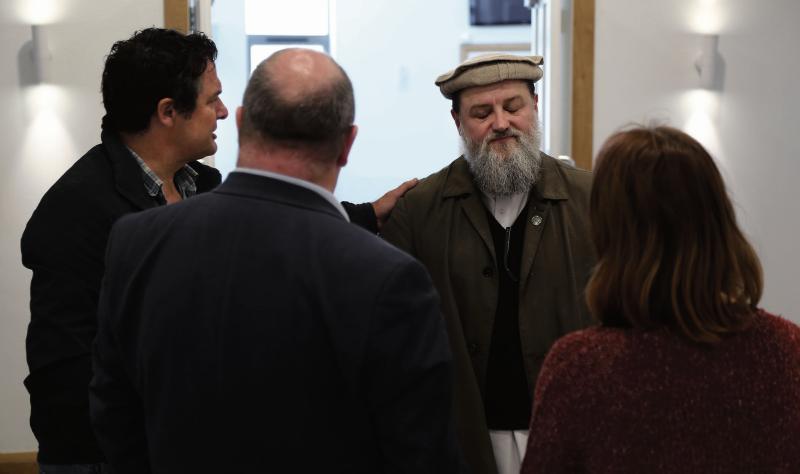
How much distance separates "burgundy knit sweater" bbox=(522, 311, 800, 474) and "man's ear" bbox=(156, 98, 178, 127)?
4.25 feet

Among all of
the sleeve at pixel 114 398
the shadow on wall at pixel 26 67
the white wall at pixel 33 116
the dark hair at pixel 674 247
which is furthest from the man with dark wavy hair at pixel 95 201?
the shadow on wall at pixel 26 67

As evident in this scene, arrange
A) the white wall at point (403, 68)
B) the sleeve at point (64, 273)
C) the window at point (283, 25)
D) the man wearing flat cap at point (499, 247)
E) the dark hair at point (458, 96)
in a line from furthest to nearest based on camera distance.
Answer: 1. the white wall at point (403, 68)
2. the window at point (283, 25)
3. the dark hair at point (458, 96)
4. the man wearing flat cap at point (499, 247)
5. the sleeve at point (64, 273)

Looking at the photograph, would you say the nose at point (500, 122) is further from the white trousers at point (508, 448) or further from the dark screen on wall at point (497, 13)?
the dark screen on wall at point (497, 13)

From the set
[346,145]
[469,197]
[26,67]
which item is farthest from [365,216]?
[26,67]

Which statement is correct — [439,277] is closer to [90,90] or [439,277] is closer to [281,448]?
[281,448]

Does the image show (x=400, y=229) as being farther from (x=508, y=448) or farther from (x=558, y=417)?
(x=558, y=417)

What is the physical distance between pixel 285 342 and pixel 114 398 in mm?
411

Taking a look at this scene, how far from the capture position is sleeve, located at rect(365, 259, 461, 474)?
59.4 inches

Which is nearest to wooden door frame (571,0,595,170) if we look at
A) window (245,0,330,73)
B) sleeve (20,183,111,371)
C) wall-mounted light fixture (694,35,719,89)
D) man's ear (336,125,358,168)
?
wall-mounted light fixture (694,35,719,89)

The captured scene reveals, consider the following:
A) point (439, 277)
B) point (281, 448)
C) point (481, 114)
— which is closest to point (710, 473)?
point (281, 448)

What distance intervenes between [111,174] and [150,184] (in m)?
0.13

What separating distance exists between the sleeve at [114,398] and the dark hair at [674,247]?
833mm

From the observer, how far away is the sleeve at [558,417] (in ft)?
4.95

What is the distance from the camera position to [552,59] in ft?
14.6
